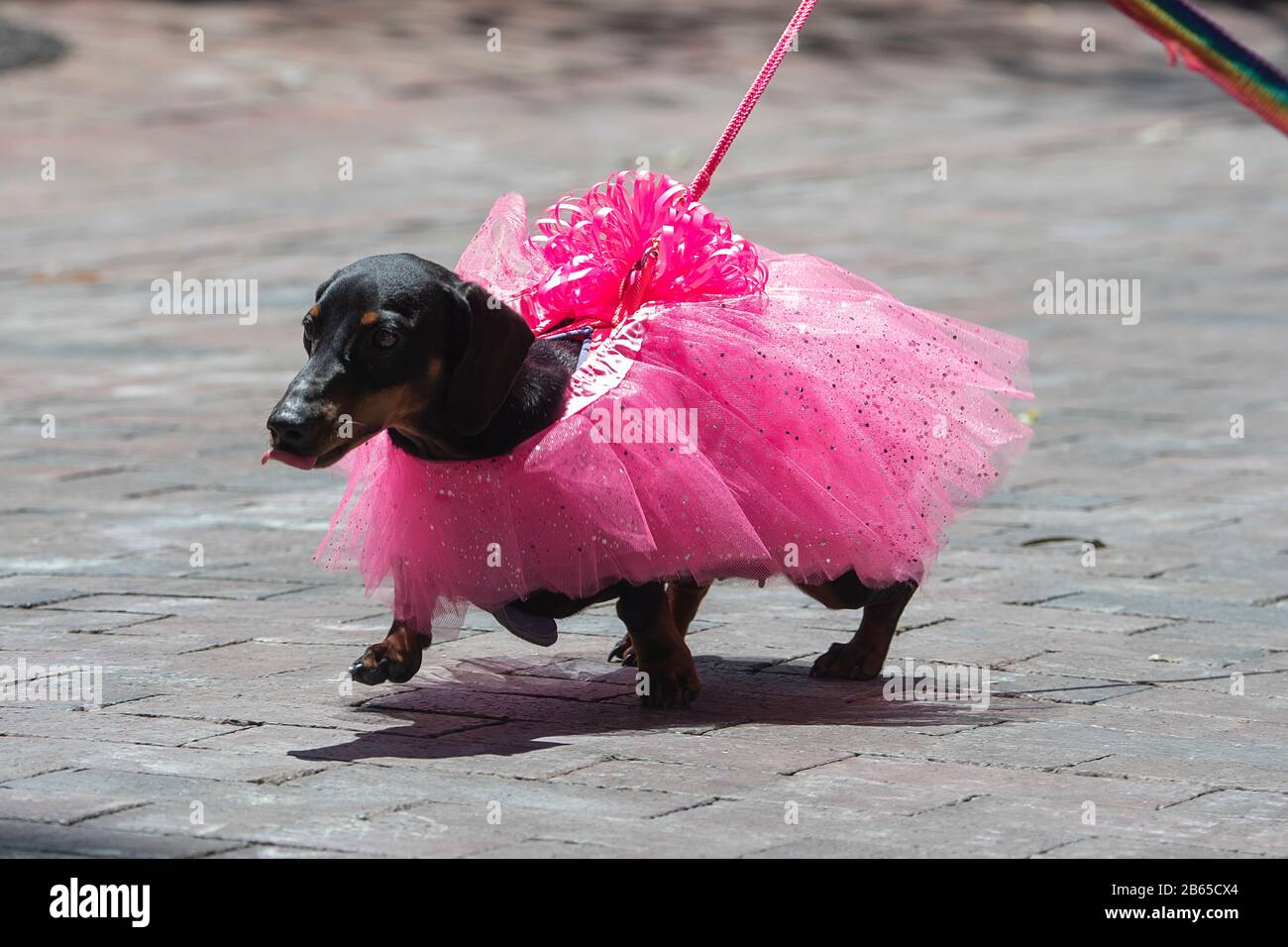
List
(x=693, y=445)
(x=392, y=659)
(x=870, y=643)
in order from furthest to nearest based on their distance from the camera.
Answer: (x=870, y=643)
(x=392, y=659)
(x=693, y=445)

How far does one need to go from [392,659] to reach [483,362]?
655mm

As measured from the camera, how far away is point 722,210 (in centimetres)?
1243

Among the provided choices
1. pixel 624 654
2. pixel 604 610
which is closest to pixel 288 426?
pixel 624 654

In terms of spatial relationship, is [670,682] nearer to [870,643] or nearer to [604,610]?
[870,643]

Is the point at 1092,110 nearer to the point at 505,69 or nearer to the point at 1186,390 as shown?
the point at 505,69

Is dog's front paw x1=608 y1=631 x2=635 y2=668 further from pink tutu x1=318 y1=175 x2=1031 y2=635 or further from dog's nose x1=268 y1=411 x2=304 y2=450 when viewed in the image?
dog's nose x1=268 y1=411 x2=304 y2=450

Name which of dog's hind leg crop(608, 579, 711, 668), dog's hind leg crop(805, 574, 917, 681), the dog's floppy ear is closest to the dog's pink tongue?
the dog's floppy ear

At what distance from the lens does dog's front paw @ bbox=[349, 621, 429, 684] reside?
4152mm

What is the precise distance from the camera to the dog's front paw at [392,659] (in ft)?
13.6

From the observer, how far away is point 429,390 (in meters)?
3.91

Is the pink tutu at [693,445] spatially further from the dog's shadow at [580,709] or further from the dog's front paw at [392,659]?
the dog's shadow at [580,709]

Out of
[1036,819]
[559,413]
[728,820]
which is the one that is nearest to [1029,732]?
[1036,819]

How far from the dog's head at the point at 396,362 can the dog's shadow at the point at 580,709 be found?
0.55m

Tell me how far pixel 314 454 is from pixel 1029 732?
4.71ft
